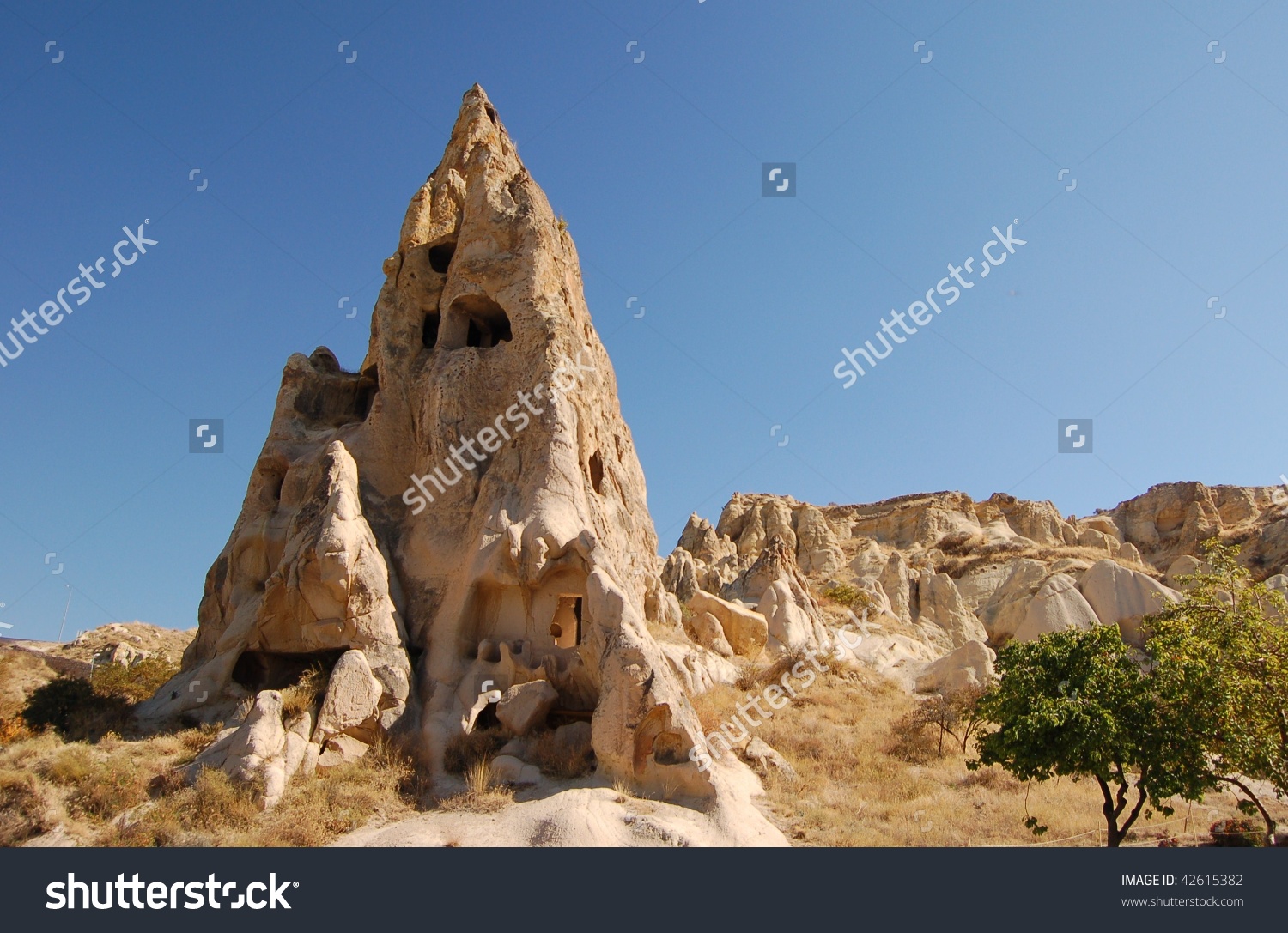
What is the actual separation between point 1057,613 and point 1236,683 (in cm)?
1567

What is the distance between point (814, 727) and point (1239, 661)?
8200 millimetres

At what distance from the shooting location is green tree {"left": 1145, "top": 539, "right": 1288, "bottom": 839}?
414 inches

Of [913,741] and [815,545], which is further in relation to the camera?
[815,545]

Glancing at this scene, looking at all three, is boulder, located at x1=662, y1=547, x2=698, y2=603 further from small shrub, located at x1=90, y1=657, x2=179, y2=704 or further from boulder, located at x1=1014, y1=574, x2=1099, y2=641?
small shrub, located at x1=90, y1=657, x2=179, y2=704

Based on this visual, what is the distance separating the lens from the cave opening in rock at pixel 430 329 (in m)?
20.4

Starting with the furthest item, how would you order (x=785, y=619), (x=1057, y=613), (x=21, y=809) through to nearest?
(x=785, y=619) < (x=1057, y=613) < (x=21, y=809)

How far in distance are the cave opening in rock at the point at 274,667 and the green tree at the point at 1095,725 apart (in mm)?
11291

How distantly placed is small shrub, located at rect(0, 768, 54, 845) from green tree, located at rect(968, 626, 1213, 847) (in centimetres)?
1245

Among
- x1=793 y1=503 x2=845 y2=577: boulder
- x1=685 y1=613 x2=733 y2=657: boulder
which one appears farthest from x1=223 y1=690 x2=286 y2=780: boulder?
x1=793 y1=503 x2=845 y2=577: boulder

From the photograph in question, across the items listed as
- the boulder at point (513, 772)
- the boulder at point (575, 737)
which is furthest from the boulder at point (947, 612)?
the boulder at point (513, 772)

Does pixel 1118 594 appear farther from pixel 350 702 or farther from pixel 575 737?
pixel 350 702

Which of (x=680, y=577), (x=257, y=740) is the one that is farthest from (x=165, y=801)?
(x=680, y=577)

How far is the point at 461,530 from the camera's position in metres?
16.5
